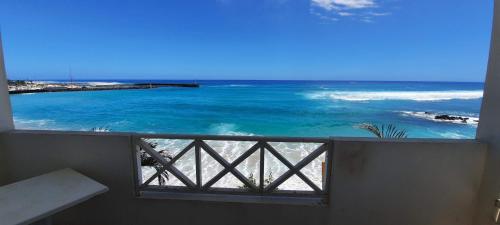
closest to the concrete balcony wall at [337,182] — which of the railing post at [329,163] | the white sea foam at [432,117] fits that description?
the railing post at [329,163]

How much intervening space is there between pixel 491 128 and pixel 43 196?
144 inches

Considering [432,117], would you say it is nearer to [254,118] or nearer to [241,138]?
[254,118]

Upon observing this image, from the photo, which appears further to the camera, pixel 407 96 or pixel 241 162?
pixel 407 96

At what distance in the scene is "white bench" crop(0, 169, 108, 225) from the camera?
147 centimetres

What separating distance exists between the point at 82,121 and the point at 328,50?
3517 centimetres

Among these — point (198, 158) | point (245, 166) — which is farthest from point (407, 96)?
point (198, 158)

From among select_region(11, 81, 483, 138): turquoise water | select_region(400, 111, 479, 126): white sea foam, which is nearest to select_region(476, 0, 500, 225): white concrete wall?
select_region(11, 81, 483, 138): turquoise water

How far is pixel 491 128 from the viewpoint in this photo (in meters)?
1.83

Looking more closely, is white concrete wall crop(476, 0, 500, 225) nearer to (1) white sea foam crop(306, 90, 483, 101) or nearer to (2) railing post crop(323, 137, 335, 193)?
(2) railing post crop(323, 137, 335, 193)

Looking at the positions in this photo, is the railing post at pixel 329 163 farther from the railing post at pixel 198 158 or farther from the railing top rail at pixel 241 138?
the railing post at pixel 198 158

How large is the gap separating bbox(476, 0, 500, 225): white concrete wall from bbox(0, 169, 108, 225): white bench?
320 cm

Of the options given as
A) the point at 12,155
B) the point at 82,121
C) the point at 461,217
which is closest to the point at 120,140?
the point at 12,155

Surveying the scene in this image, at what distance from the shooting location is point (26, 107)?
28.6 meters

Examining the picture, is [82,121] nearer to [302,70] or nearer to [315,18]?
[315,18]
